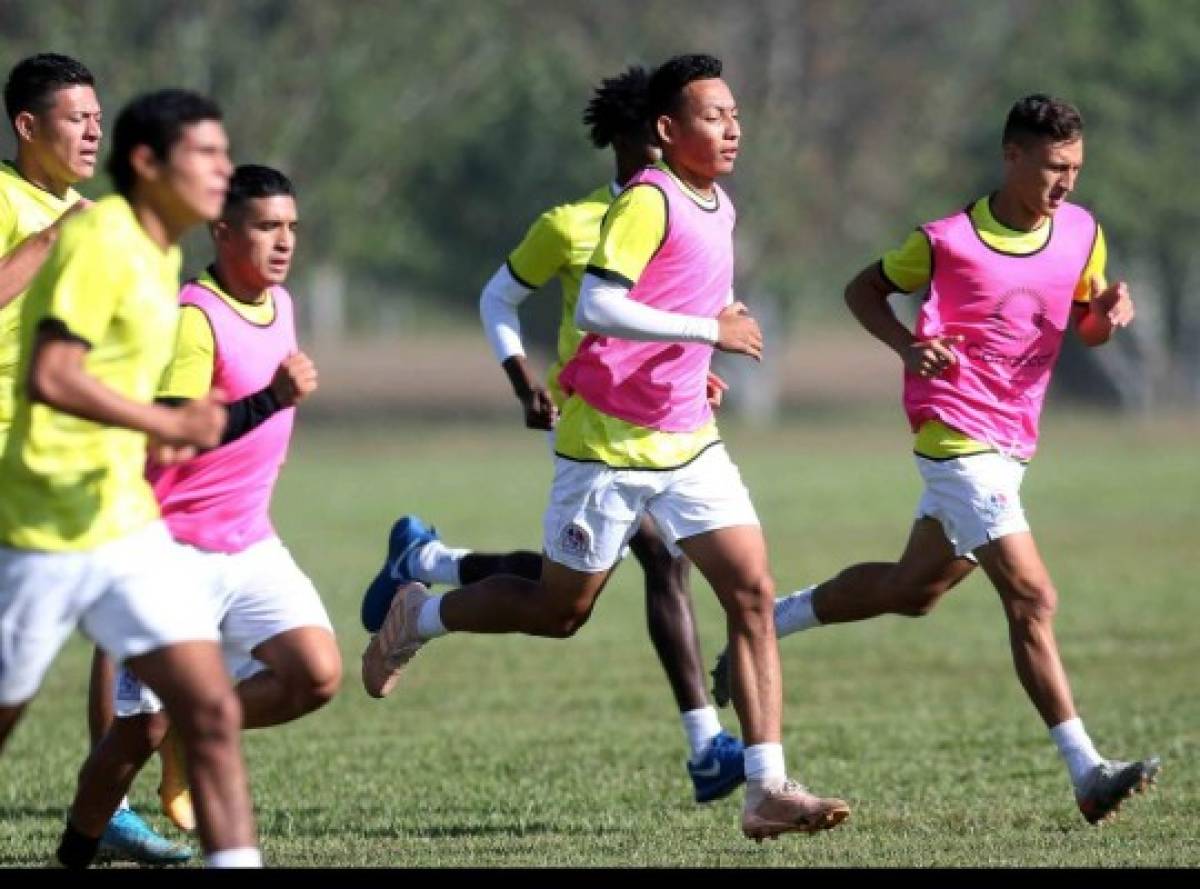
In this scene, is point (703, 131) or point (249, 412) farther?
point (703, 131)

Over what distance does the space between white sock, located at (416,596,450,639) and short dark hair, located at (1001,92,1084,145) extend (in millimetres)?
2803

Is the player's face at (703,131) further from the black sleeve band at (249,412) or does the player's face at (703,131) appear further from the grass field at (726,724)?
the grass field at (726,724)

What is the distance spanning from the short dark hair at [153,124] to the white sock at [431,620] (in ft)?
11.9

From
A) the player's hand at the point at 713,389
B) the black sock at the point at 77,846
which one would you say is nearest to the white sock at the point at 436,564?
the player's hand at the point at 713,389

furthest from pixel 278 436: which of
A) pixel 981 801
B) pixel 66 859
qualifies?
pixel 981 801

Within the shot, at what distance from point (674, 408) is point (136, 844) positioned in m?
2.36

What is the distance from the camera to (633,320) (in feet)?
27.9

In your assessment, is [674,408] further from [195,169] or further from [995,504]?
[195,169]

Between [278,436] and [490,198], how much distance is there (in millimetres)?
51837

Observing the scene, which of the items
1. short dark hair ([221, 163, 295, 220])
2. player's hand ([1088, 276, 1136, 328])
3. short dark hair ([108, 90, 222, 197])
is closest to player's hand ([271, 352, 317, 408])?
short dark hair ([221, 163, 295, 220])

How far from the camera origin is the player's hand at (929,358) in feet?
30.3

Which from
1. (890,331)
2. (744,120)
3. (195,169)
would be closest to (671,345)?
(890,331)

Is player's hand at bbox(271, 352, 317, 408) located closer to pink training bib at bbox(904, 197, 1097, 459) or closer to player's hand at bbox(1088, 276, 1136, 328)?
pink training bib at bbox(904, 197, 1097, 459)

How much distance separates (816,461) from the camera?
140ft
